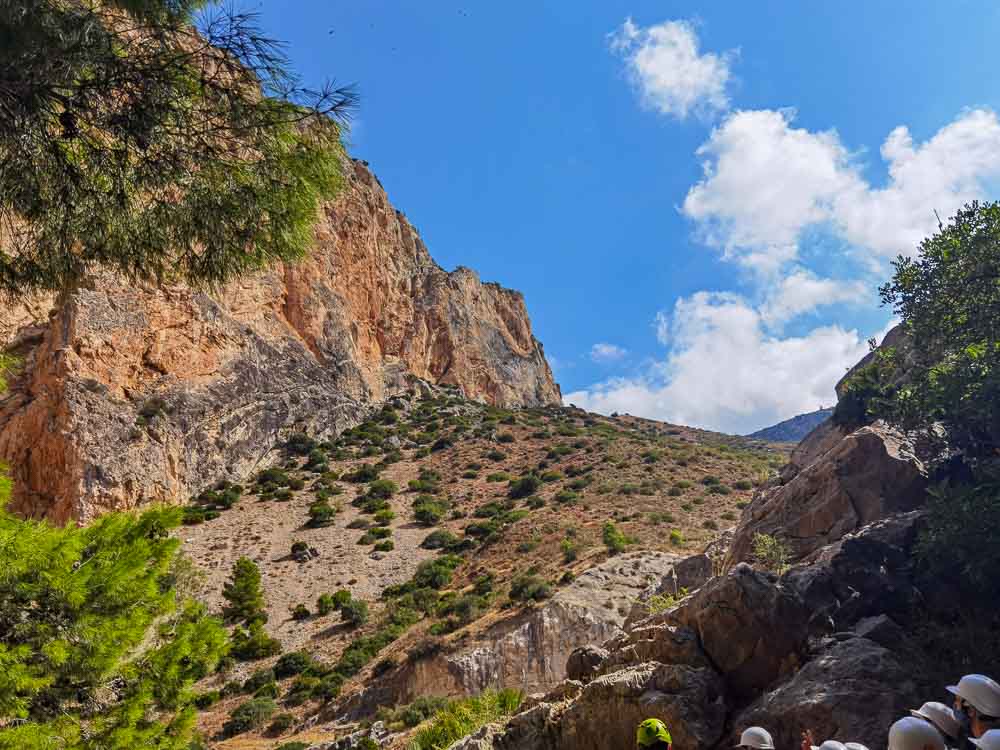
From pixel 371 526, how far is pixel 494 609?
43.8 ft

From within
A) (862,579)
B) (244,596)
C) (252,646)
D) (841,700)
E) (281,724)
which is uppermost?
(244,596)

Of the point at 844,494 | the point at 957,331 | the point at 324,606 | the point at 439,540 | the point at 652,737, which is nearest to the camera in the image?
the point at 652,737

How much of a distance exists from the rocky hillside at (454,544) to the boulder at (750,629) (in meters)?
4.51

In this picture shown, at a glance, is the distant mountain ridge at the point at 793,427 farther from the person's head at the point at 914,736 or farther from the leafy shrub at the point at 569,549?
the person's head at the point at 914,736

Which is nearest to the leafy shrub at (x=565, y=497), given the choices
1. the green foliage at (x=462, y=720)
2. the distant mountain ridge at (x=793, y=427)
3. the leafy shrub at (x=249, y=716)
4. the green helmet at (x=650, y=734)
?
the leafy shrub at (x=249, y=716)

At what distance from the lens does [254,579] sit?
23297 millimetres

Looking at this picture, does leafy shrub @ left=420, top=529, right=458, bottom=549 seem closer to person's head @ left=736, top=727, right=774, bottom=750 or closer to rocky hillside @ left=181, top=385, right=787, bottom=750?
rocky hillside @ left=181, top=385, right=787, bottom=750

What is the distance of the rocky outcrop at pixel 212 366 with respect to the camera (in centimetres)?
2703

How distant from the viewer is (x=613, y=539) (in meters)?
20.4

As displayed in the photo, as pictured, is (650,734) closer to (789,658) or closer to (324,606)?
(789,658)

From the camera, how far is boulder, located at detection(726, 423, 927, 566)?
33.1ft

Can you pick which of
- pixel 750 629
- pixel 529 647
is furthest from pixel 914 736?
pixel 529 647

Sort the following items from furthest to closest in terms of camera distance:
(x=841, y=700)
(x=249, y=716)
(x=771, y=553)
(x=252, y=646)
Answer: (x=252, y=646)
(x=249, y=716)
(x=771, y=553)
(x=841, y=700)

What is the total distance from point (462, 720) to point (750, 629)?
5659 mm
